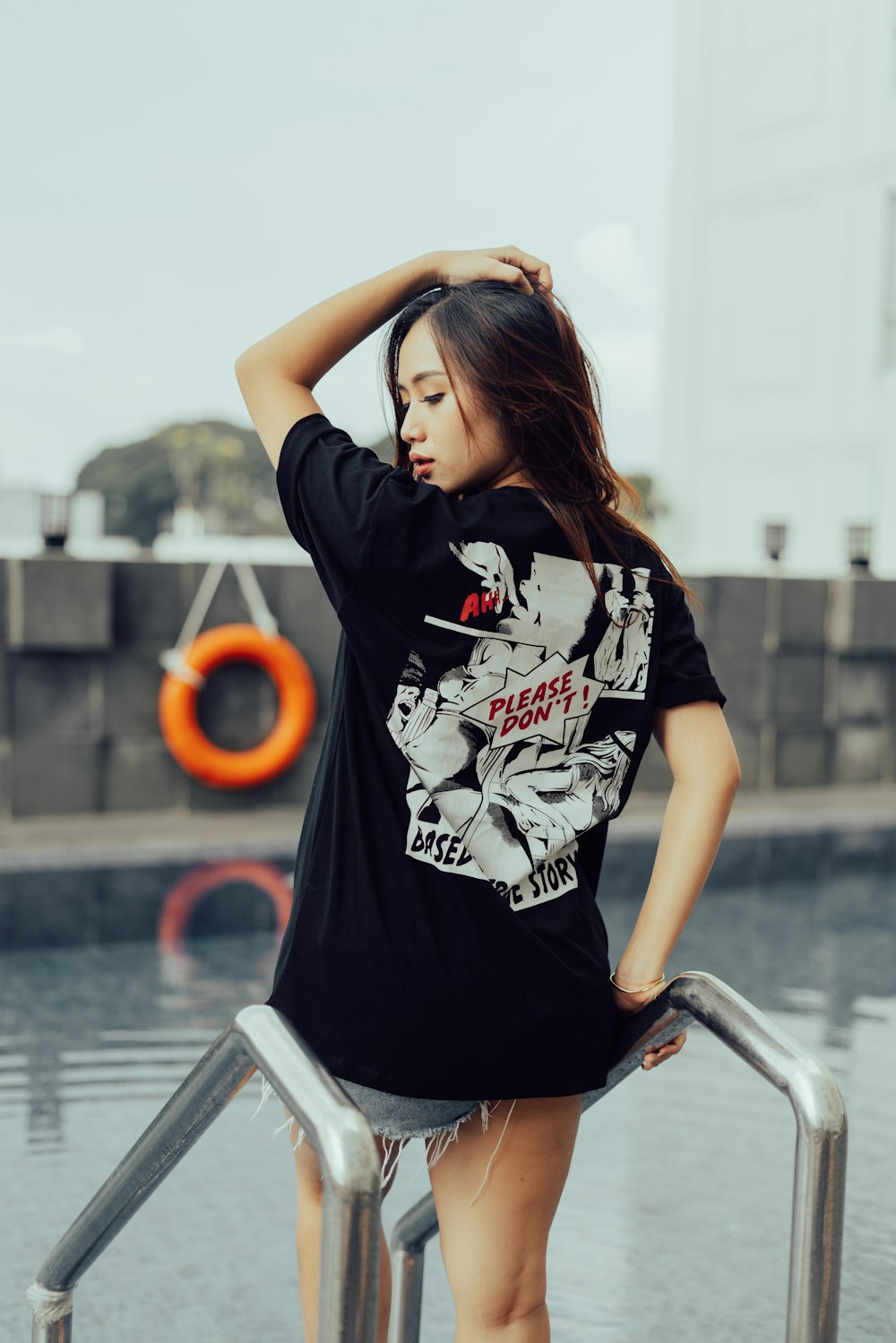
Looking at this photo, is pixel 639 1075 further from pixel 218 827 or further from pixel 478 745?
pixel 218 827

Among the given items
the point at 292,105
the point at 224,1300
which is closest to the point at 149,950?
the point at 224,1300

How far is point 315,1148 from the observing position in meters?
0.80

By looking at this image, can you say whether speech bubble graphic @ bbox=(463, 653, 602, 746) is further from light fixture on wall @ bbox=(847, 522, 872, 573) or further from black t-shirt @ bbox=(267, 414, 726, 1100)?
light fixture on wall @ bbox=(847, 522, 872, 573)

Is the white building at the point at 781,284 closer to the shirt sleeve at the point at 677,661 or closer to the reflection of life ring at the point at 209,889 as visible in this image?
the reflection of life ring at the point at 209,889

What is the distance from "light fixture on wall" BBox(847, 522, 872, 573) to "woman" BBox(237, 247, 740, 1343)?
601 centimetres

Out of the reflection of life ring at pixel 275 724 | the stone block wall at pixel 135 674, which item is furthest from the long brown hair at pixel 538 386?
the reflection of life ring at pixel 275 724

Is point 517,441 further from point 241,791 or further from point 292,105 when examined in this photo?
point 292,105

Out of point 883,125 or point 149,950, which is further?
point 883,125

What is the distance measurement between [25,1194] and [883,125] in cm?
1702

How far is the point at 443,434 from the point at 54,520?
440cm

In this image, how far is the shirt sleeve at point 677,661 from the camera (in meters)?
1.15

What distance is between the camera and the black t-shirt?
1022mm

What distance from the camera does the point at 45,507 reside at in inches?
205

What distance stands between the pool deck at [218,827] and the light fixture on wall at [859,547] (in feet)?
3.97
